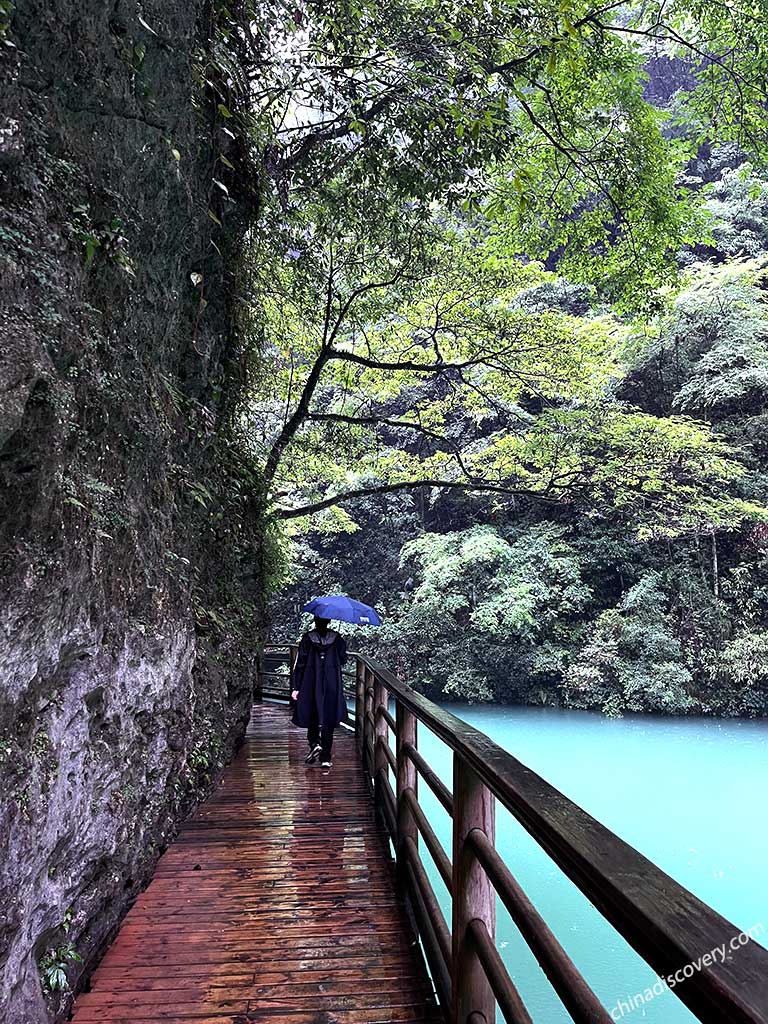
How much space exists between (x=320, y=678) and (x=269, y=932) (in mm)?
2672

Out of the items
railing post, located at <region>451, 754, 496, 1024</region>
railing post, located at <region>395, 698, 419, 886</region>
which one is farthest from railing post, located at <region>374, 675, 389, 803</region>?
railing post, located at <region>451, 754, 496, 1024</region>

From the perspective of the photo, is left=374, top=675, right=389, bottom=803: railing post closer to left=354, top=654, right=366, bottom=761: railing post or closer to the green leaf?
left=354, top=654, right=366, bottom=761: railing post

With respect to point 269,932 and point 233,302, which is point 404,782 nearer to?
point 269,932

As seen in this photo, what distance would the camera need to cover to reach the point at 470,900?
1.70 m

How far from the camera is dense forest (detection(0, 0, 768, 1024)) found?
6.49 ft

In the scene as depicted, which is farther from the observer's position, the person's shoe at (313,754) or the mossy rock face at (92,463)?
the person's shoe at (313,754)

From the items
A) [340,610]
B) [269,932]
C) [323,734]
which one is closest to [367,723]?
[323,734]

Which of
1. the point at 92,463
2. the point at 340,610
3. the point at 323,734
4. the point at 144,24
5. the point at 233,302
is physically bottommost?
the point at 323,734

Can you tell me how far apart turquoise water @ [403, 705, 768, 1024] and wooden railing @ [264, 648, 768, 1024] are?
55 mm

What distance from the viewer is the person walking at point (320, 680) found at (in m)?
5.30

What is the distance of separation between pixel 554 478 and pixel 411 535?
10.8 metres

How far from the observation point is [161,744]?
3.28 metres

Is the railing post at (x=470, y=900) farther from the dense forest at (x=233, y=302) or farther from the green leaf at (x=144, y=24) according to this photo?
the green leaf at (x=144, y=24)

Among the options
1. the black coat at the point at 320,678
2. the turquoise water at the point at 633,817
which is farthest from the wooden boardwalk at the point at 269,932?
the turquoise water at the point at 633,817
